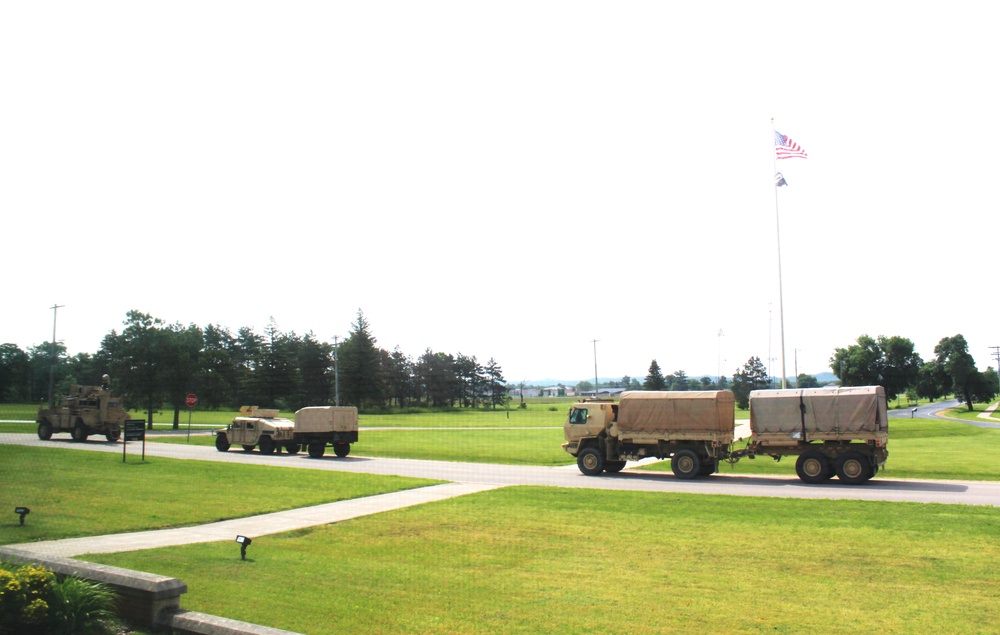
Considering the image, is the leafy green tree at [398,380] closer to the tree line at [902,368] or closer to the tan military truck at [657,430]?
the tree line at [902,368]

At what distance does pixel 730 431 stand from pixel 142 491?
19.6 meters

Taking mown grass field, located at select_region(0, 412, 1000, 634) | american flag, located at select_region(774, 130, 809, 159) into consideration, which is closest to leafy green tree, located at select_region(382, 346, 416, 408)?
american flag, located at select_region(774, 130, 809, 159)

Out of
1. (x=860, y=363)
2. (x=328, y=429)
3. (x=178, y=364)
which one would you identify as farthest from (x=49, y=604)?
(x=860, y=363)

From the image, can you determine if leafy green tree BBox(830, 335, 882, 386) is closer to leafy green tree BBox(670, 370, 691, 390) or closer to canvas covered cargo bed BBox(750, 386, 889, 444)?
leafy green tree BBox(670, 370, 691, 390)

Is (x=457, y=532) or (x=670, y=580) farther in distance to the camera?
(x=457, y=532)

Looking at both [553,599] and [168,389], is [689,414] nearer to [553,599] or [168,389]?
[553,599]

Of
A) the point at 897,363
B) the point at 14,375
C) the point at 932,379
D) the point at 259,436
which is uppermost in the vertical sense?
the point at 897,363

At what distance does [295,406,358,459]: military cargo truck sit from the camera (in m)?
36.3

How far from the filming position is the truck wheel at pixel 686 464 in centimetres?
2678

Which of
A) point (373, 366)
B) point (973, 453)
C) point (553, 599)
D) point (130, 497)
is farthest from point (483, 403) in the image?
point (553, 599)

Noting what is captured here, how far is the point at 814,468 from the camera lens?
1003 inches

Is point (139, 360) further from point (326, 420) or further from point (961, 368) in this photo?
point (961, 368)

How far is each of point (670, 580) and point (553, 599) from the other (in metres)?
2.19

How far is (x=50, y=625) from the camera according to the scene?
7.48 metres
